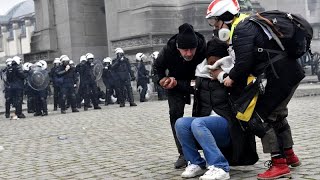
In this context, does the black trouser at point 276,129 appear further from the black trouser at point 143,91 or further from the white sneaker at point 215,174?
the black trouser at point 143,91

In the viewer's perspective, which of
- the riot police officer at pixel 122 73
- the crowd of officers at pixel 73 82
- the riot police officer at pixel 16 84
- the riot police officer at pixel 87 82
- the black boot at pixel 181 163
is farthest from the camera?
the riot police officer at pixel 87 82

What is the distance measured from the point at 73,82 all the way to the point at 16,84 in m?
2.13

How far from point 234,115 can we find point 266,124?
33cm

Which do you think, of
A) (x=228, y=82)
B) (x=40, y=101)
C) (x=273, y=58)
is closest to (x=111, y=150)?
(x=228, y=82)

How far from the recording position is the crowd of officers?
19109 mm

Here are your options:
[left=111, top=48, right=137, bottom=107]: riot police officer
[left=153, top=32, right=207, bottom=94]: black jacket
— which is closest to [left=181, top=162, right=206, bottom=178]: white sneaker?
[left=153, top=32, right=207, bottom=94]: black jacket

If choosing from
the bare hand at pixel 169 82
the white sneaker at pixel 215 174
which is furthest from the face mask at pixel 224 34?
the white sneaker at pixel 215 174

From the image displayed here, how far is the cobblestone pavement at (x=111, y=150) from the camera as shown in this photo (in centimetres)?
650

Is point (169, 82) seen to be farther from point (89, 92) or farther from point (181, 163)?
point (89, 92)

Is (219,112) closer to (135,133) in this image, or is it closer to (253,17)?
(253,17)

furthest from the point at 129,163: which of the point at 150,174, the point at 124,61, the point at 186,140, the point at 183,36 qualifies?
the point at 124,61

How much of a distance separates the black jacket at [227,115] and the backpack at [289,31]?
760 millimetres

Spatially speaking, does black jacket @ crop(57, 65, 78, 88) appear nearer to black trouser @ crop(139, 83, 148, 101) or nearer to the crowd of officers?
the crowd of officers

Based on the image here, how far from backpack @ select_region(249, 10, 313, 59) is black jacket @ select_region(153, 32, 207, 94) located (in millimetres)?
1029
